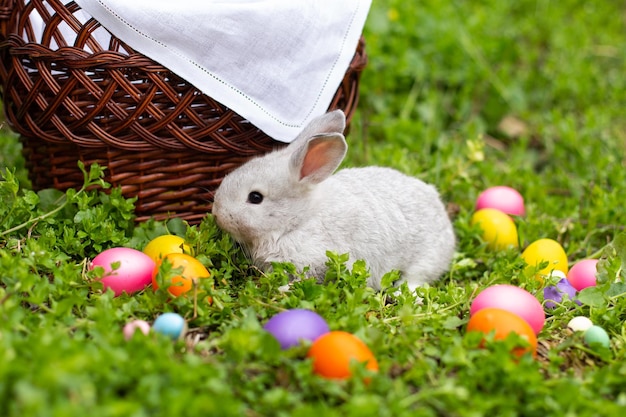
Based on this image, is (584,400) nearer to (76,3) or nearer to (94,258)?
(94,258)

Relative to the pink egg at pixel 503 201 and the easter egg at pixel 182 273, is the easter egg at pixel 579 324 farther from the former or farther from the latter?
the easter egg at pixel 182 273

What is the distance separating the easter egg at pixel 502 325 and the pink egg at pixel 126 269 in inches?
49.4

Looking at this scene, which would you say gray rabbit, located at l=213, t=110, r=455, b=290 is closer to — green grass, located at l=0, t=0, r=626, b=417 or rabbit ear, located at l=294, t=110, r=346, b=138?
rabbit ear, located at l=294, t=110, r=346, b=138

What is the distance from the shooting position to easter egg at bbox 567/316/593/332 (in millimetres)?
2726

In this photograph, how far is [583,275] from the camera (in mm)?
3217

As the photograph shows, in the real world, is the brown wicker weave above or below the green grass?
above

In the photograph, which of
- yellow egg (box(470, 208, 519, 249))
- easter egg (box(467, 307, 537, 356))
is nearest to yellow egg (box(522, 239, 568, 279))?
yellow egg (box(470, 208, 519, 249))

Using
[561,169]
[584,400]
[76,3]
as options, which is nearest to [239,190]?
[76,3]

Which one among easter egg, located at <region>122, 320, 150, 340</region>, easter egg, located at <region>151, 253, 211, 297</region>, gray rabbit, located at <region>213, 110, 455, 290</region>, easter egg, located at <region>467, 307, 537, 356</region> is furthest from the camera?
gray rabbit, located at <region>213, 110, 455, 290</region>

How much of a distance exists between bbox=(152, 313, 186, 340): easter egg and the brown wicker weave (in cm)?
94

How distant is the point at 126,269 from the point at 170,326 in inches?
18.0

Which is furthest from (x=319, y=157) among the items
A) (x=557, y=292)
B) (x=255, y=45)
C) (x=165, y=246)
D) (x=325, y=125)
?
(x=557, y=292)

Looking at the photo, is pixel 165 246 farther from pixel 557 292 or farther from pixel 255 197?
pixel 557 292

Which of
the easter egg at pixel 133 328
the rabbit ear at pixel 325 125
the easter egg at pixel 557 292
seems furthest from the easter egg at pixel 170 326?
the easter egg at pixel 557 292
